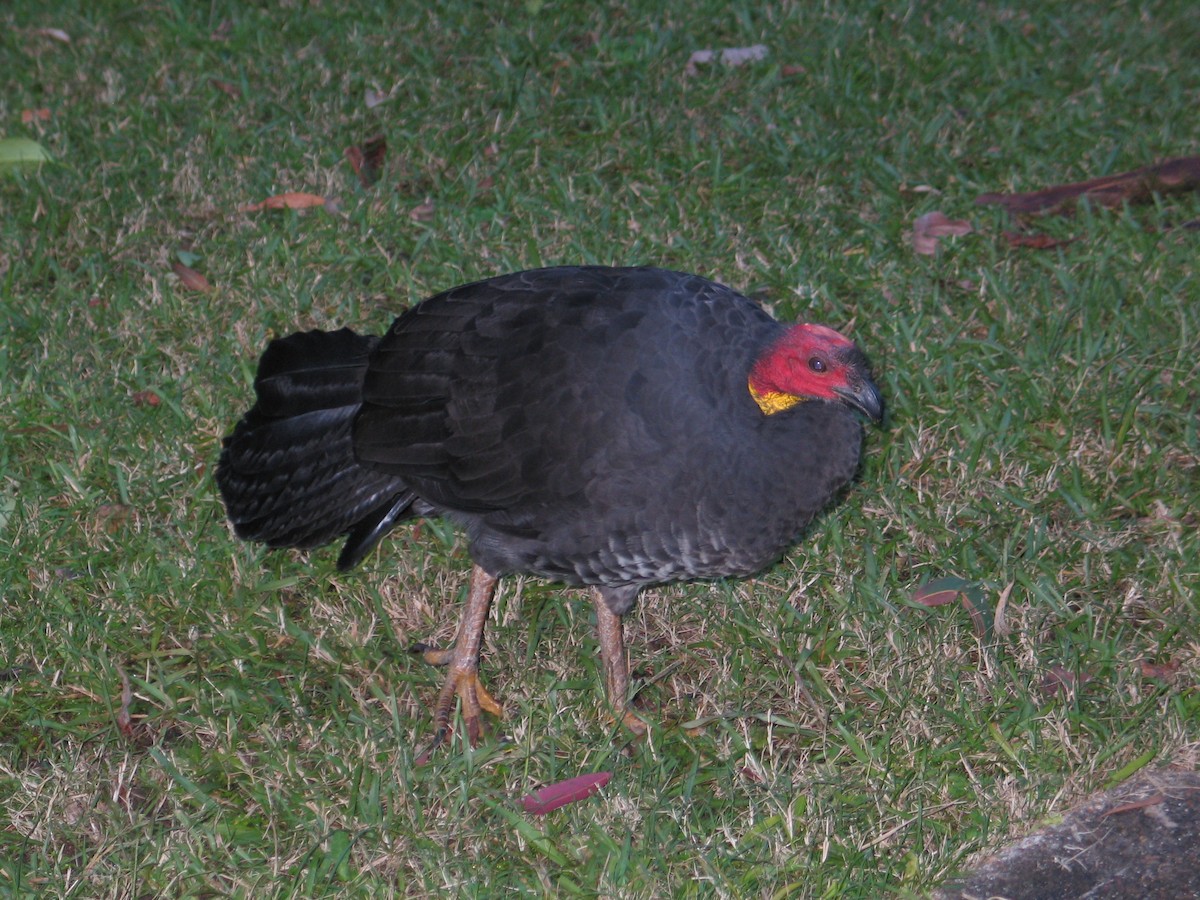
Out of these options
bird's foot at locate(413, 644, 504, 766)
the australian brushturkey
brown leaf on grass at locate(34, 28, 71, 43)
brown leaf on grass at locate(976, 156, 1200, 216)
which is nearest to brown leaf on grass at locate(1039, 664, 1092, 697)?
the australian brushturkey

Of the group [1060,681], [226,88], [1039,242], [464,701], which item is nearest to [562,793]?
[464,701]

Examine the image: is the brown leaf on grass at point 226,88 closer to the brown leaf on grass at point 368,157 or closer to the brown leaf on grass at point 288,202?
the brown leaf on grass at point 368,157

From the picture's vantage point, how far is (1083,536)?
4.23 m

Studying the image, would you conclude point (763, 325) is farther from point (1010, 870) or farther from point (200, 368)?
point (200, 368)

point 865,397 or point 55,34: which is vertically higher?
point 865,397

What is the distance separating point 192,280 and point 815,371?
292cm

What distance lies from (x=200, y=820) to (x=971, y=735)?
6.83 ft

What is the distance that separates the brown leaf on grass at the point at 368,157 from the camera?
19.5 ft

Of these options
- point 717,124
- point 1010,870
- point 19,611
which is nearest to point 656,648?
point 1010,870

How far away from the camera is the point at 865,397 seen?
138 inches

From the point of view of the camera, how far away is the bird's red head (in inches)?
138

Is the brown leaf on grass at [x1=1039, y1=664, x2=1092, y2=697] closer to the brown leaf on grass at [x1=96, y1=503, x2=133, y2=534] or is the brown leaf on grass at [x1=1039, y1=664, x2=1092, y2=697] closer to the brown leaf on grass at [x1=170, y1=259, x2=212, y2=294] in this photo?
the brown leaf on grass at [x1=96, y1=503, x2=133, y2=534]

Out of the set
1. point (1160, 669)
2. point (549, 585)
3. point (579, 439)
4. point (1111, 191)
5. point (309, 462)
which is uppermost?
point (579, 439)

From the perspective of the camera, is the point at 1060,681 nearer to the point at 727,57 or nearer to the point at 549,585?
the point at 549,585
